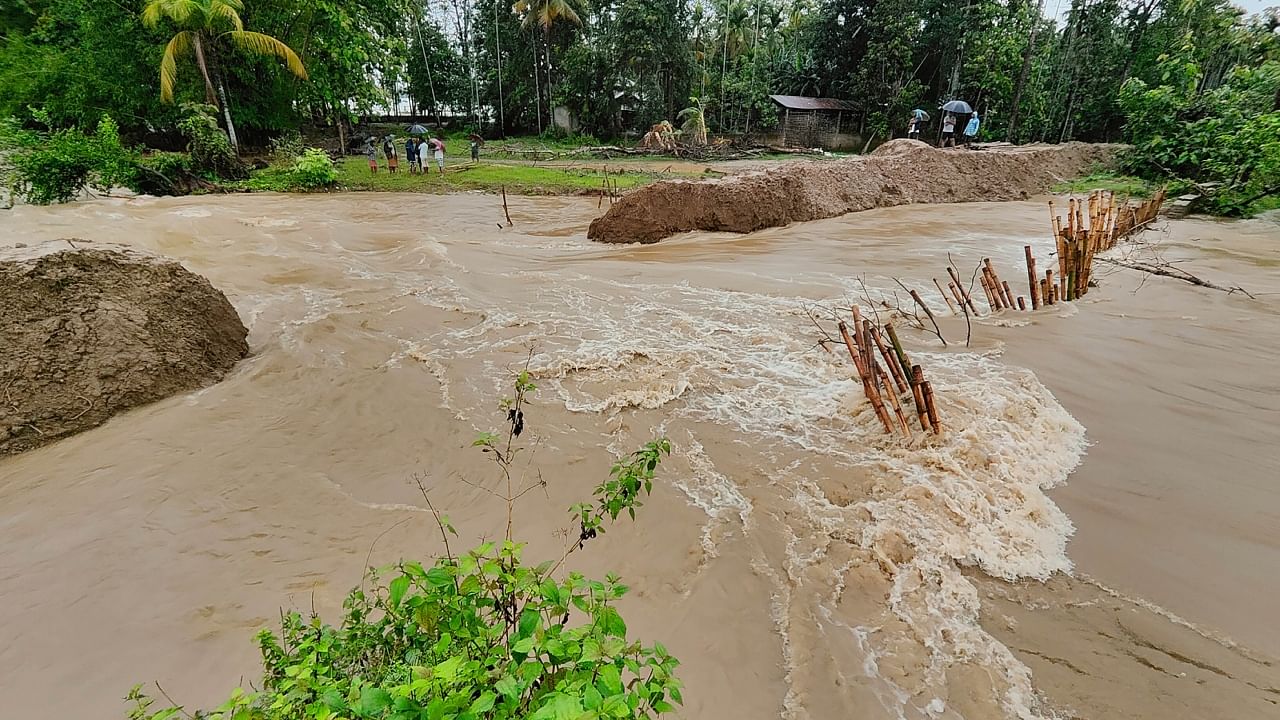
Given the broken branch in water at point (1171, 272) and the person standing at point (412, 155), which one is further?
the person standing at point (412, 155)

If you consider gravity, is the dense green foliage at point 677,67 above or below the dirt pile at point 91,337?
above

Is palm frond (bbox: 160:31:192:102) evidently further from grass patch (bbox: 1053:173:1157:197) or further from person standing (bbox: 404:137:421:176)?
grass patch (bbox: 1053:173:1157:197)

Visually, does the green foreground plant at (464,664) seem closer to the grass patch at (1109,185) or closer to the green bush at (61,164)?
the green bush at (61,164)

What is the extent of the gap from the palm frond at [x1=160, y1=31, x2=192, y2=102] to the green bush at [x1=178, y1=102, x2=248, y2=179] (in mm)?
617

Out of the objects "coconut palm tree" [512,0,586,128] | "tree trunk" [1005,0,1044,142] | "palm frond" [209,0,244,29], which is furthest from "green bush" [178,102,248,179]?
"tree trunk" [1005,0,1044,142]

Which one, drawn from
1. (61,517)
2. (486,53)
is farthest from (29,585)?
(486,53)

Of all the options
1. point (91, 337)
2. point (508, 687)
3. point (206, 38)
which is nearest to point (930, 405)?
point (508, 687)

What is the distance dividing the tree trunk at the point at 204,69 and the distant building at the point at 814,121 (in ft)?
77.6

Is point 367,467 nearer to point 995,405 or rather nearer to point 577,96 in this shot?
point 995,405

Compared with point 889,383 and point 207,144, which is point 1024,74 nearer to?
point 889,383

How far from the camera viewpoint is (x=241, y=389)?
4887 millimetres

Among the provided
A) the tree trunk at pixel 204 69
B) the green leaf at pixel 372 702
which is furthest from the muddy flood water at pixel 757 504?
the tree trunk at pixel 204 69

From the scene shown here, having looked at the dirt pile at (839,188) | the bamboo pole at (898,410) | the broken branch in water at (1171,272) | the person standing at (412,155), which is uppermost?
the person standing at (412,155)

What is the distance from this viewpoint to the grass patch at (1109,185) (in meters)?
14.5
